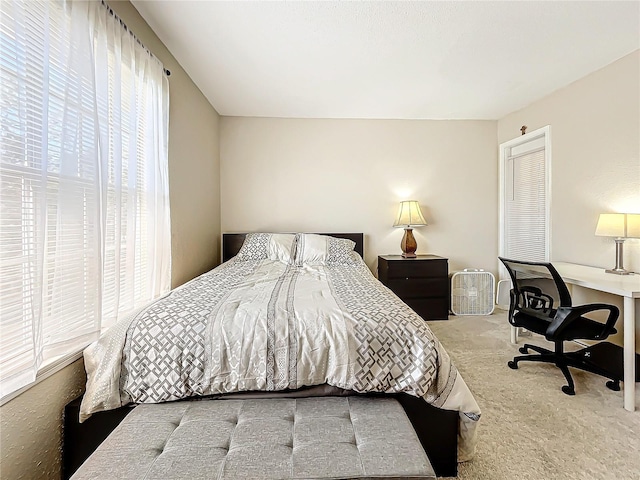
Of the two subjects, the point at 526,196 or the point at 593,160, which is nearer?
the point at 593,160

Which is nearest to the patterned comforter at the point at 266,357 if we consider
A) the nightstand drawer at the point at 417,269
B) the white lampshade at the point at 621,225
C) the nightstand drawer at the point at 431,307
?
the white lampshade at the point at 621,225

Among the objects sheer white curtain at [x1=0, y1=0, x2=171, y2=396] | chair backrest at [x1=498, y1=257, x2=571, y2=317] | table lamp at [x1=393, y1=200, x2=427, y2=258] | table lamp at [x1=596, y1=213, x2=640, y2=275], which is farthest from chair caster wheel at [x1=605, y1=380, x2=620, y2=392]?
sheer white curtain at [x1=0, y1=0, x2=171, y2=396]

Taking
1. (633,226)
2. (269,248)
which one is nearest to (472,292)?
(633,226)

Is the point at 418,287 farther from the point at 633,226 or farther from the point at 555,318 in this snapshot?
the point at 633,226

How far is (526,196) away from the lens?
3717 mm

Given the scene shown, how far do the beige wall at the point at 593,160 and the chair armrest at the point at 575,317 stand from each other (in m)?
0.68

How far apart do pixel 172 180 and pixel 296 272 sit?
3.95 ft

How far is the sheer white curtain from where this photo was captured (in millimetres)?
1123

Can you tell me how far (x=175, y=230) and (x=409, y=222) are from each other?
246 cm

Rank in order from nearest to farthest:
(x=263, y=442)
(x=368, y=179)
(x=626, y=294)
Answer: (x=263, y=442)
(x=626, y=294)
(x=368, y=179)

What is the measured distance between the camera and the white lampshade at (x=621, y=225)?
2353mm

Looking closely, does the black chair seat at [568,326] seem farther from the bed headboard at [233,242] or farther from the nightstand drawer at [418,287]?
the bed headboard at [233,242]

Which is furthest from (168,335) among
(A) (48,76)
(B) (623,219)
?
(B) (623,219)

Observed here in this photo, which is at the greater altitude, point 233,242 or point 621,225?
point 621,225
